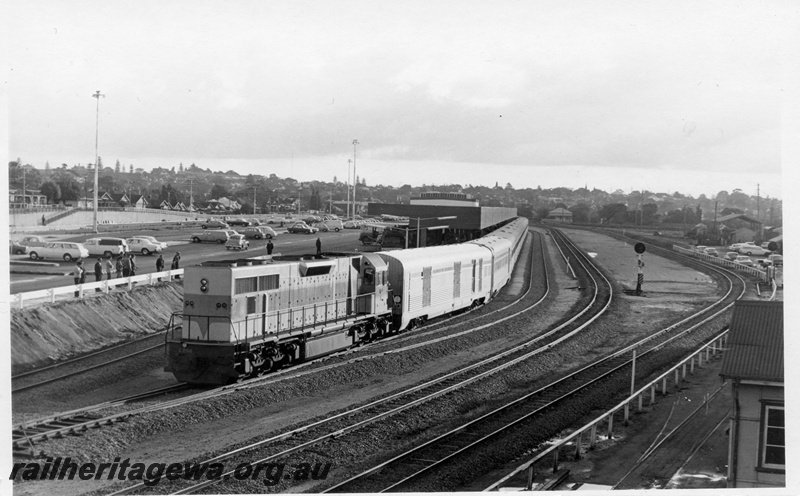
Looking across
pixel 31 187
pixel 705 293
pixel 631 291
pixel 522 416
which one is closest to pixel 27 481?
pixel 522 416

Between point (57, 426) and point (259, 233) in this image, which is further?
point (259, 233)

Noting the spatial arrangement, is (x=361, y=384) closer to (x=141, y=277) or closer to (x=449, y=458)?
(x=449, y=458)

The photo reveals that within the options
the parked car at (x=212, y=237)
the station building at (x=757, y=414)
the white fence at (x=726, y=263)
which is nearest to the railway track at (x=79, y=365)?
the station building at (x=757, y=414)

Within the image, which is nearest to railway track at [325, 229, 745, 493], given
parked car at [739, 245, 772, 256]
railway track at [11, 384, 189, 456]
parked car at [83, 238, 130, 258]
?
railway track at [11, 384, 189, 456]

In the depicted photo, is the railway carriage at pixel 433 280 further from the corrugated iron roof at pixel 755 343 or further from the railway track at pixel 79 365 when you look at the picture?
the corrugated iron roof at pixel 755 343

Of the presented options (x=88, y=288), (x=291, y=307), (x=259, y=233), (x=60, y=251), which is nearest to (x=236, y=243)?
(x=259, y=233)

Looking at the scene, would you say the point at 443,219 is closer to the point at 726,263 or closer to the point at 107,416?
the point at 726,263
